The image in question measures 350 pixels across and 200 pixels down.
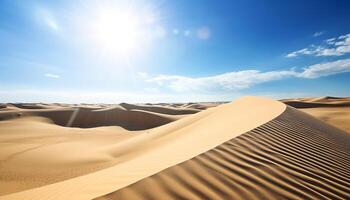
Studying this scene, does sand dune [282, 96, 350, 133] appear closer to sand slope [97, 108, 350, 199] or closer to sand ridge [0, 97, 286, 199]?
sand ridge [0, 97, 286, 199]

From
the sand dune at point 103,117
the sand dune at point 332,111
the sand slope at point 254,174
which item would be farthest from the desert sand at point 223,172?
the sand dune at point 103,117

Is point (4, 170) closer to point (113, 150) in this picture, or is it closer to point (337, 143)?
point (113, 150)

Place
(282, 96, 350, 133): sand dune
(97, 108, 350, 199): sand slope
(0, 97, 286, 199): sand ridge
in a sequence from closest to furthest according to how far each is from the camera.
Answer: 1. (97, 108, 350, 199): sand slope
2. (0, 97, 286, 199): sand ridge
3. (282, 96, 350, 133): sand dune

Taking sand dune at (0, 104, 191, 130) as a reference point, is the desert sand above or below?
above

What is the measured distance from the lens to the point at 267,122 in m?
6.40

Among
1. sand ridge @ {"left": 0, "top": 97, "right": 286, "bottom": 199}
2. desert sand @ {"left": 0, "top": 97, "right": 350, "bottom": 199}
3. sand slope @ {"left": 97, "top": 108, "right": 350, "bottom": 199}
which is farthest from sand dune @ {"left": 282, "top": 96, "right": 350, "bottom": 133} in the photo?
sand slope @ {"left": 97, "top": 108, "right": 350, "bottom": 199}

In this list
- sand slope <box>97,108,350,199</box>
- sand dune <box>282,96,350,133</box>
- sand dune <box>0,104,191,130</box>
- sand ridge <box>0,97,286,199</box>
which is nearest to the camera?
sand slope <box>97,108,350,199</box>

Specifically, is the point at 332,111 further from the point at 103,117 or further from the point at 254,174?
the point at 254,174

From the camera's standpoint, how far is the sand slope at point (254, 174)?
3.08 metres

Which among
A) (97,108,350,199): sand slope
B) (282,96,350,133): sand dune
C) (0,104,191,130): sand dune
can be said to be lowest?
(0,104,191,130): sand dune

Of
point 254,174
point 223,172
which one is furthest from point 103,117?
point 254,174

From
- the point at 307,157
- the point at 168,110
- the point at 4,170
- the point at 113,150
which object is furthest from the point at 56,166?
the point at 168,110

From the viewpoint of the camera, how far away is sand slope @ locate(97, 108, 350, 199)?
3080 mm

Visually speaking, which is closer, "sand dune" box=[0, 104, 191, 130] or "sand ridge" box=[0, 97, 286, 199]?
"sand ridge" box=[0, 97, 286, 199]
